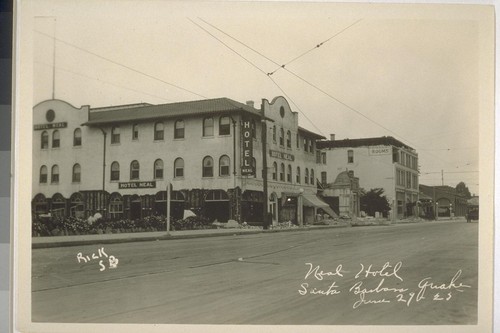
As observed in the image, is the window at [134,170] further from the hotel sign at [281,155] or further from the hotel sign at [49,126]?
the hotel sign at [281,155]

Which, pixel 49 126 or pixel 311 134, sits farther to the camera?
pixel 311 134

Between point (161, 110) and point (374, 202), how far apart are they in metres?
1.88

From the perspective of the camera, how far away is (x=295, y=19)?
462cm

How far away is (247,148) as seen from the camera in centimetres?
479

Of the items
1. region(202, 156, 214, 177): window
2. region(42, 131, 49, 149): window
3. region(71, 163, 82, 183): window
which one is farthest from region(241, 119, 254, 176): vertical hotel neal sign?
region(42, 131, 49, 149): window

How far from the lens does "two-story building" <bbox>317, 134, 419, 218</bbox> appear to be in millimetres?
4668

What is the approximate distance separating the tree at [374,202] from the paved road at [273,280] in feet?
0.50

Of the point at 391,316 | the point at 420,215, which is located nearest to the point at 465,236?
the point at 420,215

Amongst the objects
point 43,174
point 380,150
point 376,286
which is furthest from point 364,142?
point 43,174

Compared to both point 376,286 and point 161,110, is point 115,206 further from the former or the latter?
point 376,286

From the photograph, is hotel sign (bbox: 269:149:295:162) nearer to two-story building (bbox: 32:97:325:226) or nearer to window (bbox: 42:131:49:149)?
two-story building (bbox: 32:97:325:226)

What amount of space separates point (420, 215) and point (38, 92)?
3.20 m

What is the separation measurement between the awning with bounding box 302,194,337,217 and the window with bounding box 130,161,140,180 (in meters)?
1.36

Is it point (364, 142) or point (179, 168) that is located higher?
point (364, 142)
